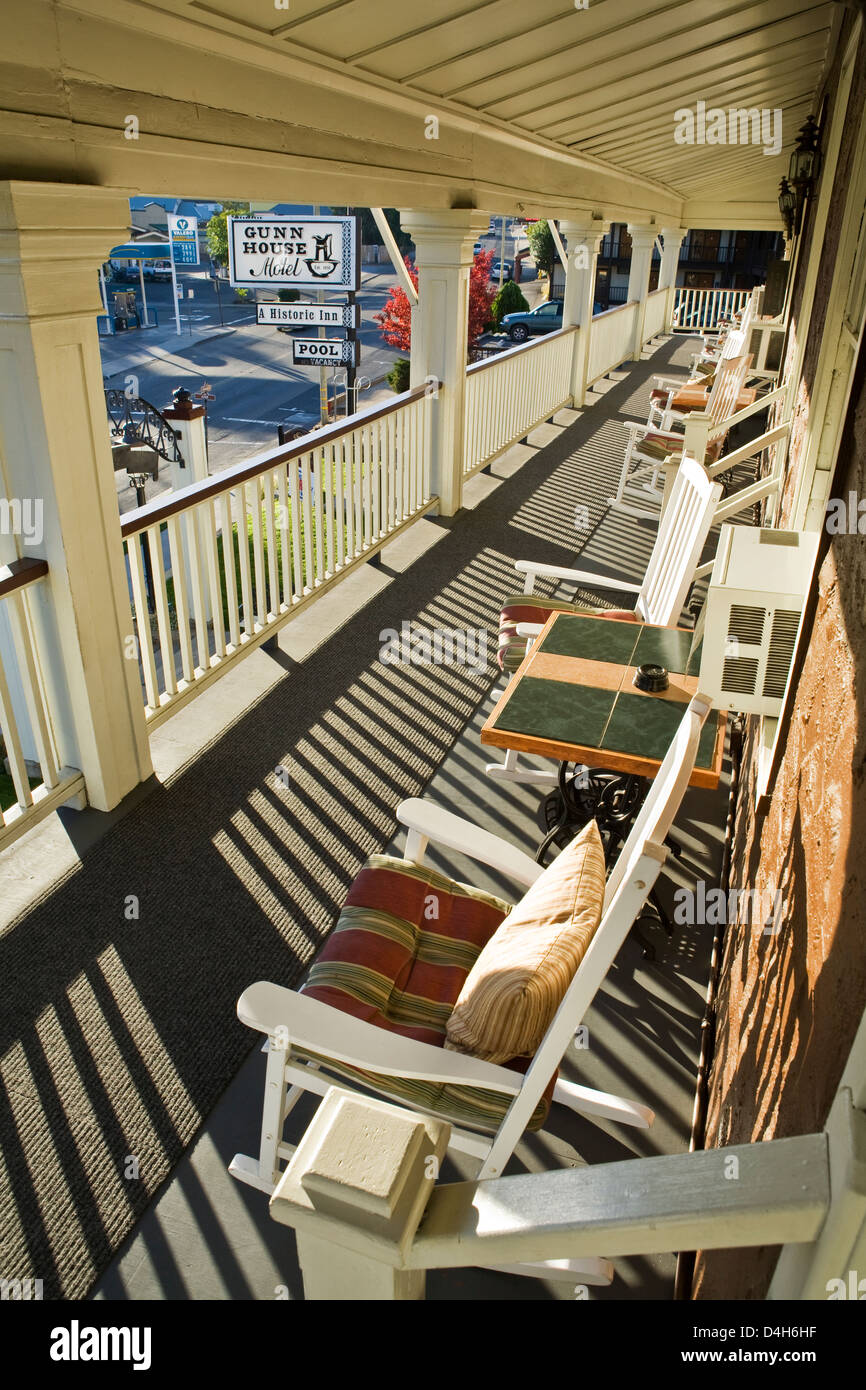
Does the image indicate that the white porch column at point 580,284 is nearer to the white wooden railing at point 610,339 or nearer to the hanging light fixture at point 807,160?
the white wooden railing at point 610,339

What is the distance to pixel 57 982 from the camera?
2516 mm

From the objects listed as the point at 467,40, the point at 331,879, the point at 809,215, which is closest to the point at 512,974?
the point at 331,879

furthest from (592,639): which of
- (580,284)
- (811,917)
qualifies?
(580,284)

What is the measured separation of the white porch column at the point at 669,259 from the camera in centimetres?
1520

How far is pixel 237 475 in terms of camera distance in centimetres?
384

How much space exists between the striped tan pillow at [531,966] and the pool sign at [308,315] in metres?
8.24

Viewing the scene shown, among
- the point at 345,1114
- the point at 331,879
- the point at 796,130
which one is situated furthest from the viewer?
the point at 796,130

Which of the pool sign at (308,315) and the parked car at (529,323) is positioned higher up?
the pool sign at (308,315)

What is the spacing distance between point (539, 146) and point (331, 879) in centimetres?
441
